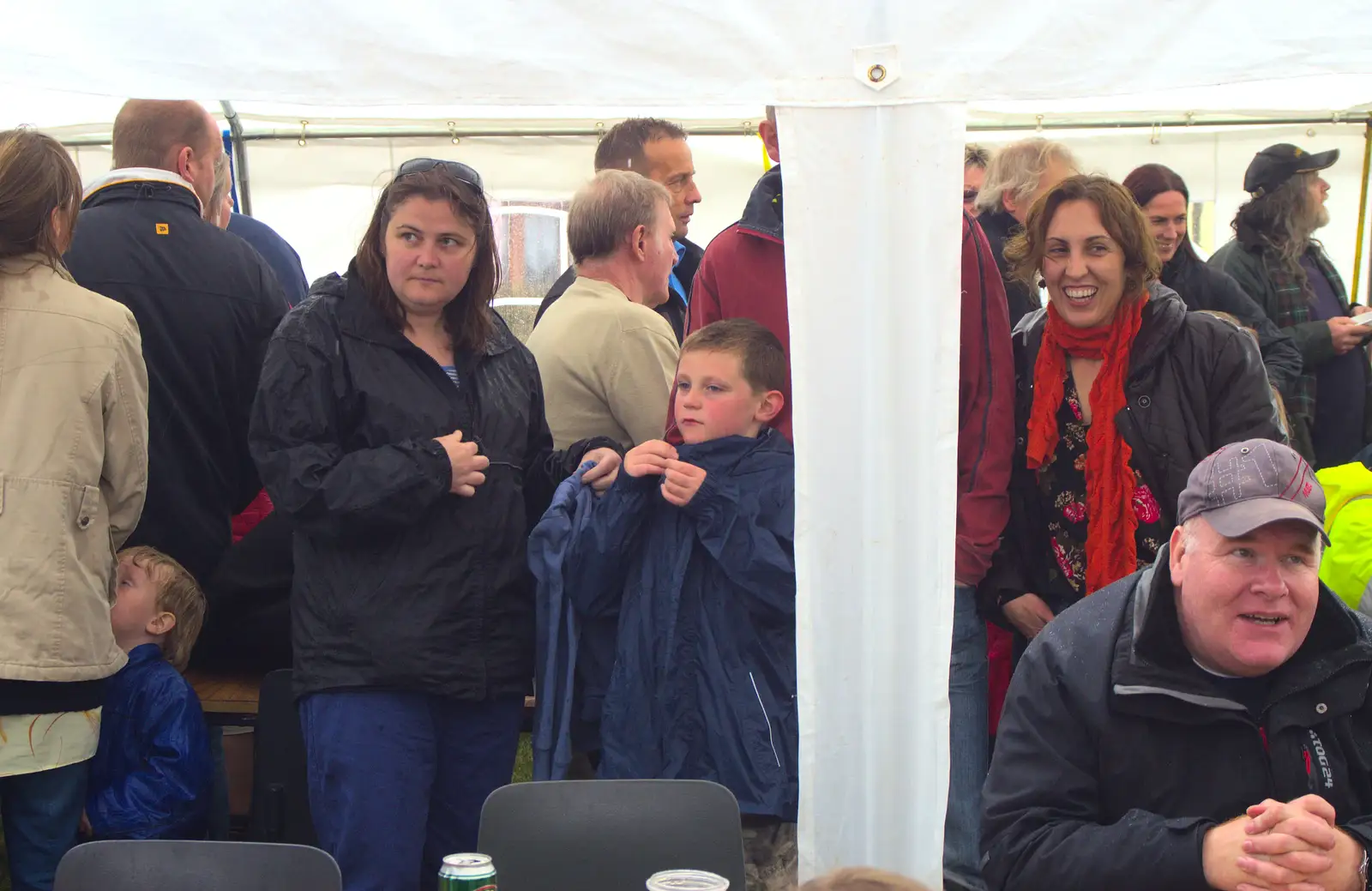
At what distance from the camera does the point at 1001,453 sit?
294 centimetres

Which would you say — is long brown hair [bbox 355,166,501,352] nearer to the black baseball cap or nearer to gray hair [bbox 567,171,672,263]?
gray hair [bbox 567,171,672,263]

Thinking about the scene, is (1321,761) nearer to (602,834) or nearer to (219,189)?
(602,834)

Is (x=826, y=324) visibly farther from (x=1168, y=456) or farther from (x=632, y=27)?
(x=1168, y=456)

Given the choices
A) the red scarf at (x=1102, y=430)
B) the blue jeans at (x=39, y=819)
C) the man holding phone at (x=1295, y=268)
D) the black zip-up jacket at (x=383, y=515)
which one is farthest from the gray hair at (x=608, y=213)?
the man holding phone at (x=1295, y=268)

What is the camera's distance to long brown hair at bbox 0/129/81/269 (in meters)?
2.65

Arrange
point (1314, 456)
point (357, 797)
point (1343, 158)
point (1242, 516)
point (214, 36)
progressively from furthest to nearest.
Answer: point (1343, 158) < point (1314, 456) < point (357, 797) < point (214, 36) < point (1242, 516)

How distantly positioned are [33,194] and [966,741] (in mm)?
2235

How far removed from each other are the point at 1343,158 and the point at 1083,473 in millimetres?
4365

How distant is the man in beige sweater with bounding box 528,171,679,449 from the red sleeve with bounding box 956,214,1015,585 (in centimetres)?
70

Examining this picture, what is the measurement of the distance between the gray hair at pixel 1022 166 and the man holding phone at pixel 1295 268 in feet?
3.23

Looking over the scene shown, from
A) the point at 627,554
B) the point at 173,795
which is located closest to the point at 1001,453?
the point at 627,554

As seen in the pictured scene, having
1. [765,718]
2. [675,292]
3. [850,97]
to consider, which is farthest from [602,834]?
[675,292]

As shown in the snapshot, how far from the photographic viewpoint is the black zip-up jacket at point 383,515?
2.54 m

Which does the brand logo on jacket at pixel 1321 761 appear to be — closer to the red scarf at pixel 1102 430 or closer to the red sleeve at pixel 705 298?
the red scarf at pixel 1102 430
